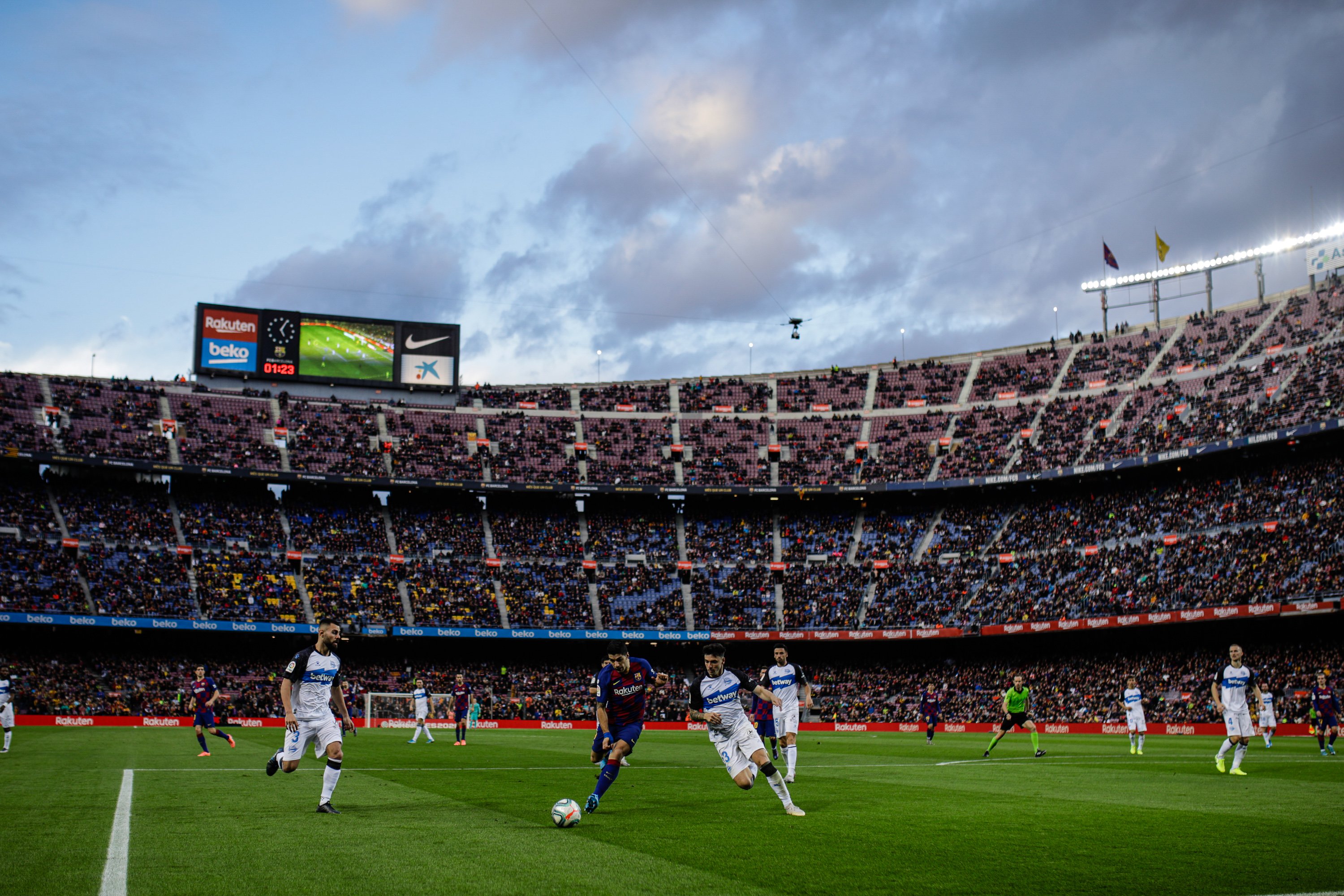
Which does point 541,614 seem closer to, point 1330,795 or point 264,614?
point 264,614

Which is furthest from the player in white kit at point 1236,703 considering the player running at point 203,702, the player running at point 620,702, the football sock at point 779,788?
the player running at point 203,702

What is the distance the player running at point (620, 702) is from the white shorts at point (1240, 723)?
13265 mm

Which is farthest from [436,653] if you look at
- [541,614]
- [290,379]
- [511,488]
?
[290,379]

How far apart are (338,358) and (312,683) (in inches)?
2726

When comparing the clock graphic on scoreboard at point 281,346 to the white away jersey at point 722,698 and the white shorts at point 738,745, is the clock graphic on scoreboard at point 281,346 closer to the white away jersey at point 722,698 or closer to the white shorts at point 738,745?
the white away jersey at point 722,698

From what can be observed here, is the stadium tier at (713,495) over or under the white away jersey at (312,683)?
over

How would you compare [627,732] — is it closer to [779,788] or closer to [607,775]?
[607,775]

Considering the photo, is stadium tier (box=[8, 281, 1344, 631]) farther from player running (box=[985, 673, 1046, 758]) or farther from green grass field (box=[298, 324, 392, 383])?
player running (box=[985, 673, 1046, 758])

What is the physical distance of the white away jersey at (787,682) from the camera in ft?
67.6

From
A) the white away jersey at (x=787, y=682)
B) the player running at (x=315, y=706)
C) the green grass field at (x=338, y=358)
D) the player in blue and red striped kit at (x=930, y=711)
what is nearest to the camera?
the player running at (x=315, y=706)

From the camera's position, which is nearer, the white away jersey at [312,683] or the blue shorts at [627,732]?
the blue shorts at [627,732]

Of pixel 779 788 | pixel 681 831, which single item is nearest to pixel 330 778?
pixel 681 831

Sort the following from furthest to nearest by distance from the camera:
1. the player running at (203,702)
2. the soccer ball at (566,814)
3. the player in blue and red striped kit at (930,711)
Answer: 1. the player in blue and red striped kit at (930,711)
2. the player running at (203,702)
3. the soccer ball at (566,814)

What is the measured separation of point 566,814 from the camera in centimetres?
1270
